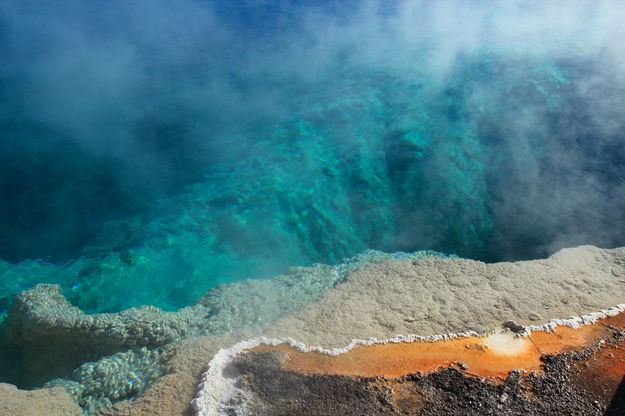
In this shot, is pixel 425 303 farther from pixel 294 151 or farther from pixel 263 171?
pixel 294 151

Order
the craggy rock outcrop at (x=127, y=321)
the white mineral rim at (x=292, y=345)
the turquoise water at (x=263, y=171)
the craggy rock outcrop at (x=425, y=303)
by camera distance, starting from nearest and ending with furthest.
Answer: the white mineral rim at (x=292, y=345), the craggy rock outcrop at (x=425, y=303), the craggy rock outcrop at (x=127, y=321), the turquoise water at (x=263, y=171)

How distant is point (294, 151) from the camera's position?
562 centimetres

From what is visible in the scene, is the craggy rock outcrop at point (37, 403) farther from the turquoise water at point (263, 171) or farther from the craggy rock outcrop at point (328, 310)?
the craggy rock outcrop at point (328, 310)

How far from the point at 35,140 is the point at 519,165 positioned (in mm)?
6361

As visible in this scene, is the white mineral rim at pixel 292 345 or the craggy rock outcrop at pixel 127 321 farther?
the craggy rock outcrop at pixel 127 321

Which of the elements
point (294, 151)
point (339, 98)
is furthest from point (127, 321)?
point (339, 98)

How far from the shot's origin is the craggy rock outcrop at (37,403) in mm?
2467

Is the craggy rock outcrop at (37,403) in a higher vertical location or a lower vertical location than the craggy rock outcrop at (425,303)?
higher

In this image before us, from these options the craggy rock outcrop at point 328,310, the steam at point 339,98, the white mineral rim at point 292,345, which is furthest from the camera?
the steam at point 339,98

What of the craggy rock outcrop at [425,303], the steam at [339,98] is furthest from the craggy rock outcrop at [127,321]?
the steam at [339,98]

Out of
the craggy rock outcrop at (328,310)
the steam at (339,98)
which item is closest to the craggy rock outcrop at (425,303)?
the craggy rock outcrop at (328,310)

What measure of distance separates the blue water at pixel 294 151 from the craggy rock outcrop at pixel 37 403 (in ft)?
4.06

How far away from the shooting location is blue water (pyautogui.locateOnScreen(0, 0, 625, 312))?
13.9 ft

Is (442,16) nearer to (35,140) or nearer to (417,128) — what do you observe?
(417,128)
